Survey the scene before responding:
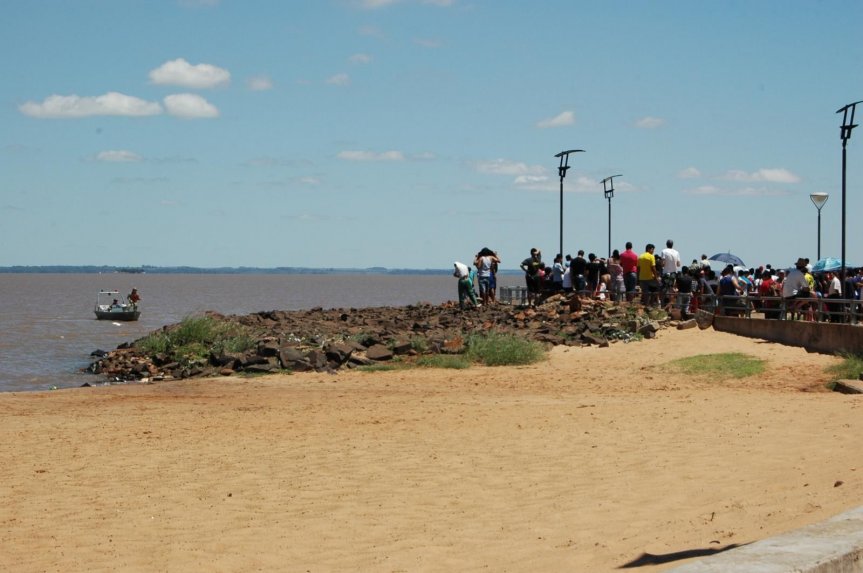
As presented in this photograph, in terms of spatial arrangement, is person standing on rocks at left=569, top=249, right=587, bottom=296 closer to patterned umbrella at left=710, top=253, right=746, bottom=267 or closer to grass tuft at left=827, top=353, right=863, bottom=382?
patterned umbrella at left=710, top=253, right=746, bottom=267

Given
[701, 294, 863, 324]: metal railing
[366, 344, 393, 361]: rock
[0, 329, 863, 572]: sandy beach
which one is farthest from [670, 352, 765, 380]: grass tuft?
[366, 344, 393, 361]: rock

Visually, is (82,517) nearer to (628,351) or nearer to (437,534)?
(437,534)

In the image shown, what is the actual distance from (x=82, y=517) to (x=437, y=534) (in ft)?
11.6

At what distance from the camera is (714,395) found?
18.8 meters

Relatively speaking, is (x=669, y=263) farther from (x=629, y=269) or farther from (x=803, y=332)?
(x=803, y=332)

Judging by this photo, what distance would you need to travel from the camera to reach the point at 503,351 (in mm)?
26016

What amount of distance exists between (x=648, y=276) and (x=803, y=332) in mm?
7212

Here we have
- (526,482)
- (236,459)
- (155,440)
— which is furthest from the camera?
(155,440)

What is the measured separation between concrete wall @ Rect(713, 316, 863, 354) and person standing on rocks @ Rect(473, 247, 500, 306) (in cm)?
1071

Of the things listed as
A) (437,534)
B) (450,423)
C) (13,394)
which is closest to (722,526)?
(437,534)

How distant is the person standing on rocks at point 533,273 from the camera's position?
119 ft

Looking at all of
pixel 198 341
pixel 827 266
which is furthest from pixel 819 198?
pixel 198 341

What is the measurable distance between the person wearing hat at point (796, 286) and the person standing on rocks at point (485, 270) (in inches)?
513

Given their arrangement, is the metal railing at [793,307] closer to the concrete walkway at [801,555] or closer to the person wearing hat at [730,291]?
the person wearing hat at [730,291]
